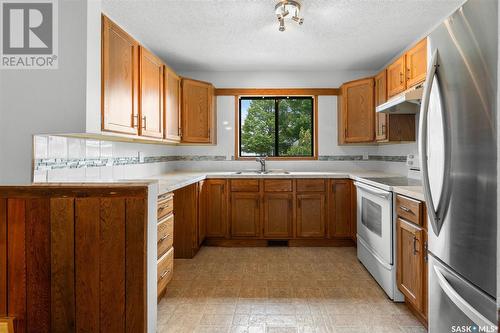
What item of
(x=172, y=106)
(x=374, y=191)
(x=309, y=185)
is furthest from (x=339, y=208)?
(x=172, y=106)

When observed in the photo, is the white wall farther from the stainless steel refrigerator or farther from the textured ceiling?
the stainless steel refrigerator

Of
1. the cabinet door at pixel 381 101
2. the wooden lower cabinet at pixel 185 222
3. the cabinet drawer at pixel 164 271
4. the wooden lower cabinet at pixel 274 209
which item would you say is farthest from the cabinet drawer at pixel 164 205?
the cabinet door at pixel 381 101

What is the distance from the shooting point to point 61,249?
163 cm

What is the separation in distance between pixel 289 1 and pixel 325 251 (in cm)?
269

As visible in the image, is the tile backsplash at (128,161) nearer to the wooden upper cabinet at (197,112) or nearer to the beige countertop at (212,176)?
the beige countertop at (212,176)

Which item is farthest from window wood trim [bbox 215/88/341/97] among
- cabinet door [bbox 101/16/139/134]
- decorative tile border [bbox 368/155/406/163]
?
cabinet door [bbox 101/16/139/134]

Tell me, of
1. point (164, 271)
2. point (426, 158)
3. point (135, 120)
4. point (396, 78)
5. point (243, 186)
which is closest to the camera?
point (426, 158)

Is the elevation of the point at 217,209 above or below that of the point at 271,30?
below

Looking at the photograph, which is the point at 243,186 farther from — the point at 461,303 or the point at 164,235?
the point at 461,303

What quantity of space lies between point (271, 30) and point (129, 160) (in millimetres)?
1902

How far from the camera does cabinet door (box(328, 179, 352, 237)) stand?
3754 mm

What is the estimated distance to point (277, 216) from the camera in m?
3.80

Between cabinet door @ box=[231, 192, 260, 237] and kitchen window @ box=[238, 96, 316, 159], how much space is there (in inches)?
34.0

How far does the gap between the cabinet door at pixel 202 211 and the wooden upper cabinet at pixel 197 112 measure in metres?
0.64
